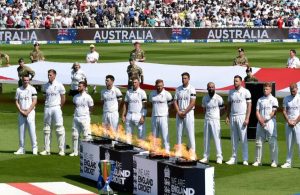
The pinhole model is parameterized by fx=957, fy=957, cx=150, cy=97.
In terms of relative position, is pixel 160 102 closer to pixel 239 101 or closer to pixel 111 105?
pixel 111 105

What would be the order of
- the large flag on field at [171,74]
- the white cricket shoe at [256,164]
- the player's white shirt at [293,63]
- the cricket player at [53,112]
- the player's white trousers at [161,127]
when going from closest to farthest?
the white cricket shoe at [256,164]
the player's white trousers at [161,127]
the cricket player at [53,112]
the large flag on field at [171,74]
the player's white shirt at [293,63]

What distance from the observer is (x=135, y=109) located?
24.4m

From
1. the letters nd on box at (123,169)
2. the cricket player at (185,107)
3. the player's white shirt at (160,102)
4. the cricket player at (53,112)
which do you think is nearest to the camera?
the letters nd on box at (123,169)

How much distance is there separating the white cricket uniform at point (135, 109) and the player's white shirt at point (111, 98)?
301 mm

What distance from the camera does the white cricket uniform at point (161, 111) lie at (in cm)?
2400

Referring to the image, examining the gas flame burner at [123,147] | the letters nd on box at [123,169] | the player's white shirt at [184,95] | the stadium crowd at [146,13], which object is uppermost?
the stadium crowd at [146,13]

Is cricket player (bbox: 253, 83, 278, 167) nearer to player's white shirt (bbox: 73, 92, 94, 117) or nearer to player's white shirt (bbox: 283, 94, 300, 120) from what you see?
player's white shirt (bbox: 283, 94, 300, 120)

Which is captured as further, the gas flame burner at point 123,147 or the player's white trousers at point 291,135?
the player's white trousers at point 291,135

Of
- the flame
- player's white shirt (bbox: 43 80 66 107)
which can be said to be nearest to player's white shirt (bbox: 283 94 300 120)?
the flame

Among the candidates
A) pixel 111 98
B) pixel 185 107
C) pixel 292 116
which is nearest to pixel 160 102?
pixel 185 107

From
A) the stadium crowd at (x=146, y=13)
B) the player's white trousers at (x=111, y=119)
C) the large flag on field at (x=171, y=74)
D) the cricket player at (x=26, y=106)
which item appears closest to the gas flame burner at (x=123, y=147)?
the player's white trousers at (x=111, y=119)

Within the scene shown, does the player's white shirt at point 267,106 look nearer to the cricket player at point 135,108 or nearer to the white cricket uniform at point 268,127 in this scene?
the white cricket uniform at point 268,127

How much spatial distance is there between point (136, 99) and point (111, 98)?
0.73 m

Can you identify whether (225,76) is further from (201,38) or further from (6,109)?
(201,38)
